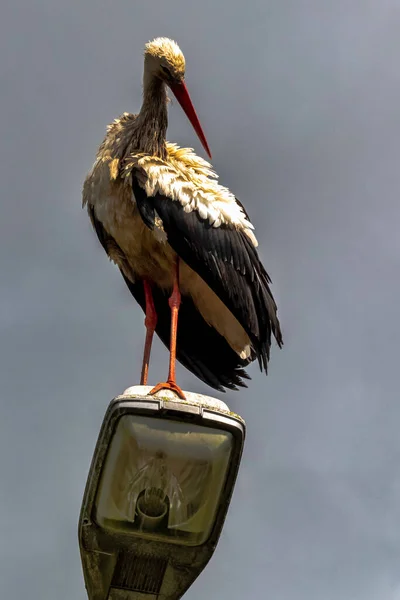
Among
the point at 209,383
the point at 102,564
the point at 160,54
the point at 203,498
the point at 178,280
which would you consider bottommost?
the point at 102,564

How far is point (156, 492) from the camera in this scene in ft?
15.3

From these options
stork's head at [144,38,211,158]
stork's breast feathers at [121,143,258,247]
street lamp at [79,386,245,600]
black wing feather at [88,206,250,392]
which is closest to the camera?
street lamp at [79,386,245,600]

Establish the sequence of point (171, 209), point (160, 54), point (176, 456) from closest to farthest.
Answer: point (176, 456) → point (171, 209) → point (160, 54)

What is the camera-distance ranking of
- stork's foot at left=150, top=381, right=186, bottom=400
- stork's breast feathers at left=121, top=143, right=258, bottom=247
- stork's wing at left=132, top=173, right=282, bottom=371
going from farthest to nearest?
stork's breast feathers at left=121, top=143, right=258, bottom=247 → stork's wing at left=132, top=173, right=282, bottom=371 → stork's foot at left=150, top=381, right=186, bottom=400

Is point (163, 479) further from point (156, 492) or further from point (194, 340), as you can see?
point (194, 340)

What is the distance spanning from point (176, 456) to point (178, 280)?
3469 mm

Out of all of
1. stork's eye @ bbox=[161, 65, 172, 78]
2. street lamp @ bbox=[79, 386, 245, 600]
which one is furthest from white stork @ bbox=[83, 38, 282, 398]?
street lamp @ bbox=[79, 386, 245, 600]

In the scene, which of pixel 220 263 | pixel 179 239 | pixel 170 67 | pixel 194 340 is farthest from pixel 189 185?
pixel 194 340

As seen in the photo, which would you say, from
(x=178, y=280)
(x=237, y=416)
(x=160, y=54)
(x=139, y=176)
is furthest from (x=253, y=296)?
(x=237, y=416)

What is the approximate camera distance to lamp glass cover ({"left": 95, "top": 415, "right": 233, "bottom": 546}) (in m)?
4.58

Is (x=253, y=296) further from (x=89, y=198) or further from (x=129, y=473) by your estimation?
(x=129, y=473)

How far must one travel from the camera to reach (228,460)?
4676mm

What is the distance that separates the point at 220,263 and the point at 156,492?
3362 mm

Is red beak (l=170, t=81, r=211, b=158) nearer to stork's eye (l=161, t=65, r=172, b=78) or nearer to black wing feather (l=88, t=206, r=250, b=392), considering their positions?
stork's eye (l=161, t=65, r=172, b=78)
